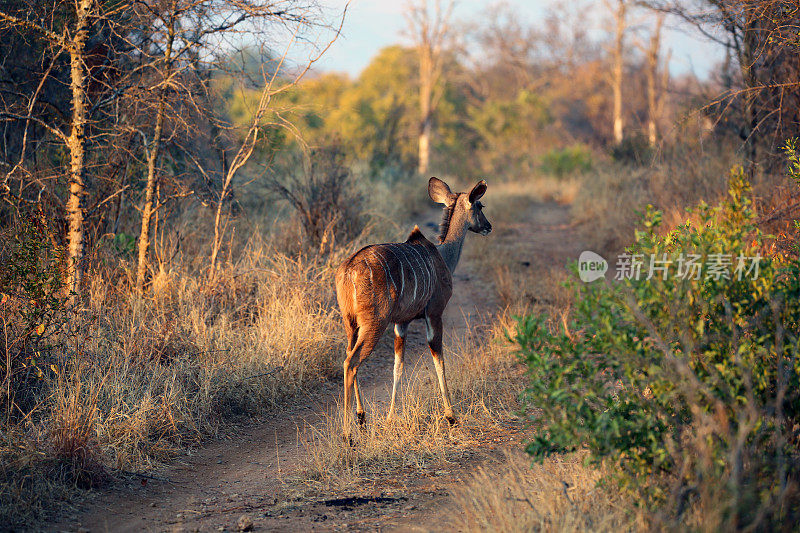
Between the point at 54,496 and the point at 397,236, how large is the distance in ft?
24.6

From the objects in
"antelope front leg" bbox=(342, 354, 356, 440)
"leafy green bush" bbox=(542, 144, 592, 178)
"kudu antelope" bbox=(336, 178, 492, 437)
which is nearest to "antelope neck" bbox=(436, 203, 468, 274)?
"kudu antelope" bbox=(336, 178, 492, 437)

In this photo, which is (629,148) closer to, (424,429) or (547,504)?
(424,429)

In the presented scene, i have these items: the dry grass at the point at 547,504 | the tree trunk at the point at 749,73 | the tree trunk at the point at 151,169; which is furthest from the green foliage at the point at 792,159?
the tree trunk at the point at 151,169

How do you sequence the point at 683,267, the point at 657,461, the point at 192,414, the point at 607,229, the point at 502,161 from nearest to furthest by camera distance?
the point at 657,461 < the point at 683,267 < the point at 192,414 < the point at 607,229 < the point at 502,161

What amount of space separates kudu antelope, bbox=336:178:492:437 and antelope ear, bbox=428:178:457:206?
791 millimetres

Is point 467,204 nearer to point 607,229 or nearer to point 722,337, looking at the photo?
point 722,337

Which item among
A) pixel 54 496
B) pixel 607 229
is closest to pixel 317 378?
pixel 54 496

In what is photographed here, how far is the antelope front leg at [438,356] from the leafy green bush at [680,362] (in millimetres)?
1745

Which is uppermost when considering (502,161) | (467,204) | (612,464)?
(502,161)

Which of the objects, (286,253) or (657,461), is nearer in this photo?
(657,461)

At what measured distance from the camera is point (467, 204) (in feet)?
22.0

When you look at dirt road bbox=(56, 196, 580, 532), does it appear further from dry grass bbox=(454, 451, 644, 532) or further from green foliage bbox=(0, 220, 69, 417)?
green foliage bbox=(0, 220, 69, 417)

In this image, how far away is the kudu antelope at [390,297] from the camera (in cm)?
514

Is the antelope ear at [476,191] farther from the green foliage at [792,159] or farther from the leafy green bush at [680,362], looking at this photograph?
the leafy green bush at [680,362]
